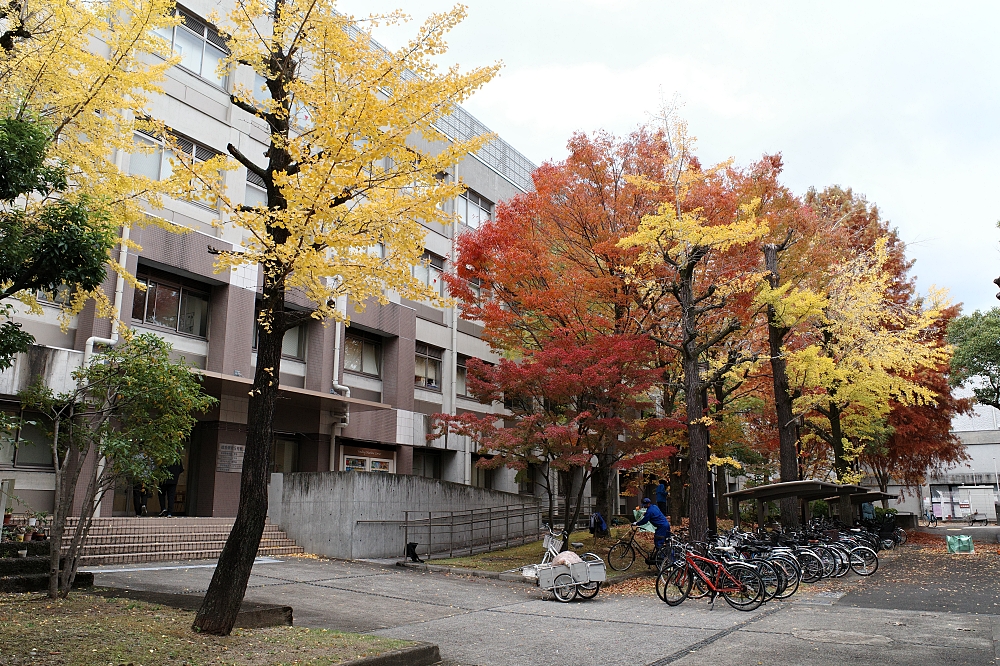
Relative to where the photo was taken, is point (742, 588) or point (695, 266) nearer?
point (742, 588)

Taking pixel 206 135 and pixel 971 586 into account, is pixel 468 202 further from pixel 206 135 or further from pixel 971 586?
pixel 971 586

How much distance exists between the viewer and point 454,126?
33781 millimetres

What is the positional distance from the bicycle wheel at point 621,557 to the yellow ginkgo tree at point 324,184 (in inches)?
413

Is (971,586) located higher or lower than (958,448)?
lower

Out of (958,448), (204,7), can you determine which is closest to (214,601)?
(204,7)

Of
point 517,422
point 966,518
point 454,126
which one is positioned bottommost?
point 966,518

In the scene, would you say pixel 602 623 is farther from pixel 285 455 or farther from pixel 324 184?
pixel 285 455

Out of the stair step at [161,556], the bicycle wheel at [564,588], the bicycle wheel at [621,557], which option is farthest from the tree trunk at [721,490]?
the stair step at [161,556]

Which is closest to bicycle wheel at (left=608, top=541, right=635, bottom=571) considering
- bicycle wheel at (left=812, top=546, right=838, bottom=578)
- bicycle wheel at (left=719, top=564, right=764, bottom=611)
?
bicycle wheel at (left=812, top=546, right=838, bottom=578)

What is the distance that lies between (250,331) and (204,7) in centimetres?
1008

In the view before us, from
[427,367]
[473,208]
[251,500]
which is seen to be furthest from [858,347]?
[251,500]

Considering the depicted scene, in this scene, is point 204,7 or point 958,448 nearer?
point 204,7

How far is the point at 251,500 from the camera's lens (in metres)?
8.27

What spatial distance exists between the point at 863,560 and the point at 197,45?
23768 millimetres
